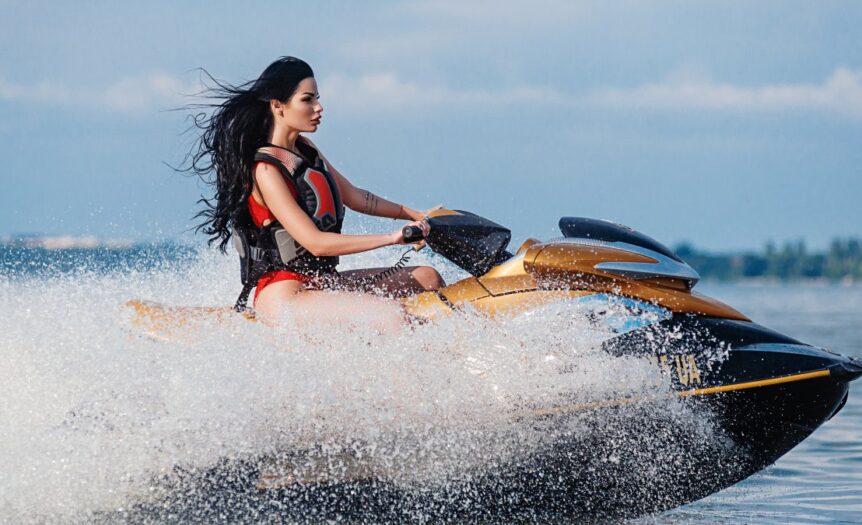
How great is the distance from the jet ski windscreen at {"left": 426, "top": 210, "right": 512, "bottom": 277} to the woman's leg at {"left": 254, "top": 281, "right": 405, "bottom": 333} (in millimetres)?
301

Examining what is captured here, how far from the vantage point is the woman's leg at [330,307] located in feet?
13.6

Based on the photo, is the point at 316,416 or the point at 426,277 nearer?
the point at 316,416

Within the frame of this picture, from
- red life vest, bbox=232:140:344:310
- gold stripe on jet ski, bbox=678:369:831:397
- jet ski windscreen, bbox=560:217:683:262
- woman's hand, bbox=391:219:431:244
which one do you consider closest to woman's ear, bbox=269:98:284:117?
red life vest, bbox=232:140:344:310

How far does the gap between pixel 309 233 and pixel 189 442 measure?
3.05ft

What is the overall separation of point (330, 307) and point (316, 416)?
42 cm

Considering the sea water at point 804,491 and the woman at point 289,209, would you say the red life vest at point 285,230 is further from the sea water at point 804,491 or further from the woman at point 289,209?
the sea water at point 804,491

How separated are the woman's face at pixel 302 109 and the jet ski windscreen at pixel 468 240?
68cm

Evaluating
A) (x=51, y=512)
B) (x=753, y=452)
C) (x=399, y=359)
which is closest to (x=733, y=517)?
(x=753, y=452)

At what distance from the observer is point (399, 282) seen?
4441mm

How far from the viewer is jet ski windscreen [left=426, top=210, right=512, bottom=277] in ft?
13.6

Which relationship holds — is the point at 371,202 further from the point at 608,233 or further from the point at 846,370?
the point at 846,370

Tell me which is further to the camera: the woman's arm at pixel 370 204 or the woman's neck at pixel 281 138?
the woman's arm at pixel 370 204

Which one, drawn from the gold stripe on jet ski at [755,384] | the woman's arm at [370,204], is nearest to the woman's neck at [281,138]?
the woman's arm at [370,204]

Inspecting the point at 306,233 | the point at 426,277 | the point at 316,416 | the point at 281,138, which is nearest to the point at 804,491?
the point at 426,277
